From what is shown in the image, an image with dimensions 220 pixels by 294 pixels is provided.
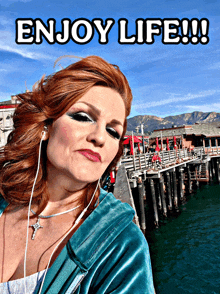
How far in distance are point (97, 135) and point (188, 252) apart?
1246cm

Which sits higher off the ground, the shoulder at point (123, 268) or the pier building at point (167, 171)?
the shoulder at point (123, 268)

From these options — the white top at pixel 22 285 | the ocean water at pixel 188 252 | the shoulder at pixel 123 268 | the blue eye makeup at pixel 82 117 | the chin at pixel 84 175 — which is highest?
the blue eye makeup at pixel 82 117

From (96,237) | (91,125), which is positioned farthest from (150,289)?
(91,125)

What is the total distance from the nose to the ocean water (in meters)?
9.52

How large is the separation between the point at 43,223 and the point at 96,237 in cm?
50

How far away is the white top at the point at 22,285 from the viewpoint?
118 centimetres

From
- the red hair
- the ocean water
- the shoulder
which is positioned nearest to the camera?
the shoulder

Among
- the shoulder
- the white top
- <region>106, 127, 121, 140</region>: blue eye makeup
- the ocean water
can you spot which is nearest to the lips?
<region>106, 127, 121, 140</region>: blue eye makeup

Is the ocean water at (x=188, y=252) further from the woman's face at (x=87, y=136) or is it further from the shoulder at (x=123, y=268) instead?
the woman's face at (x=87, y=136)

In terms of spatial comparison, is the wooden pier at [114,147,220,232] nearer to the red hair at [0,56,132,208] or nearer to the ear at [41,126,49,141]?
the red hair at [0,56,132,208]

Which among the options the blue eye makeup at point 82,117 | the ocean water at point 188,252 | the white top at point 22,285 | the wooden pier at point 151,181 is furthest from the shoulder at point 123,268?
the ocean water at point 188,252

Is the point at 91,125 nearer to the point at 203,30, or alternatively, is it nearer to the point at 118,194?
the point at 118,194

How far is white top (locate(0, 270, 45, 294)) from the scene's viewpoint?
118 centimetres

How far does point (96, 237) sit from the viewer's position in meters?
1.12
